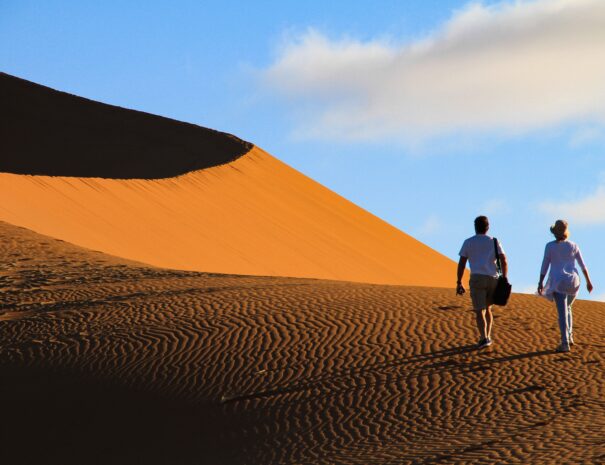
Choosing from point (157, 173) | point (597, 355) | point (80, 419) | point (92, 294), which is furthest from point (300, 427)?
point (157, 173)

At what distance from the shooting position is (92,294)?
18766 millimetres

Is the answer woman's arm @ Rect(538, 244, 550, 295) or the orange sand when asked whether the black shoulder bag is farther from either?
the orange sand

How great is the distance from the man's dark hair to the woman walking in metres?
0.77

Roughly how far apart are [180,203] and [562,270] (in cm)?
2513

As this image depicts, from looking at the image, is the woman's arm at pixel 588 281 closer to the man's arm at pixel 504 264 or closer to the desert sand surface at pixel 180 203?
the man's arm at pixel 504 264

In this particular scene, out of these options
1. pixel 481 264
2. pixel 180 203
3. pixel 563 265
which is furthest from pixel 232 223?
pixel 563 265

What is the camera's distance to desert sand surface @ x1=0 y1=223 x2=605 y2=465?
11359 mm

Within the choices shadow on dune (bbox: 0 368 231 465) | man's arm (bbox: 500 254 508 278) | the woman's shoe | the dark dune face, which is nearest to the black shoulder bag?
man's arm (bbox: 500 254 508 278)

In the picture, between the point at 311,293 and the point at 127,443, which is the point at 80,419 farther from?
the point at 311,293

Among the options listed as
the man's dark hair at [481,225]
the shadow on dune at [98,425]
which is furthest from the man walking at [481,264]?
the shadow on dune at [98,425]

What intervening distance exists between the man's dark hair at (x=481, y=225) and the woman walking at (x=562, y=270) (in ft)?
2.53

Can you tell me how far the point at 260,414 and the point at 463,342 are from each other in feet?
10.8

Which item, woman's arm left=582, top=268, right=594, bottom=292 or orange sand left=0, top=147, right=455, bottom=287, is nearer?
woman's arm left=582, top=268, right=594, bottom=292

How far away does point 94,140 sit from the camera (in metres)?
46.2
